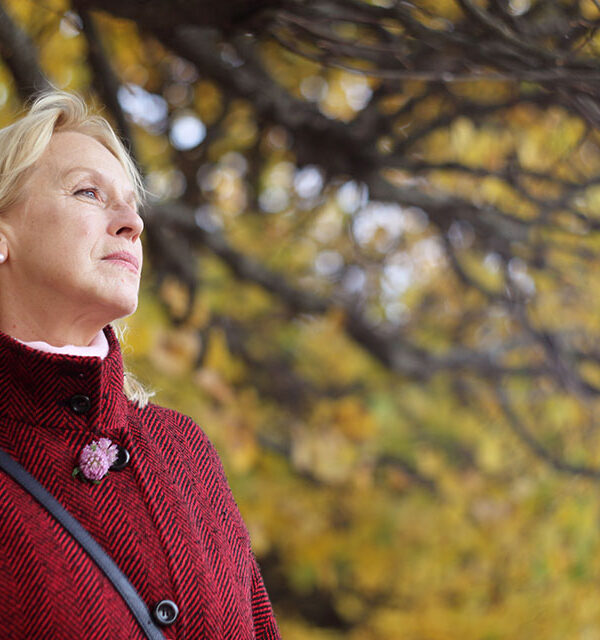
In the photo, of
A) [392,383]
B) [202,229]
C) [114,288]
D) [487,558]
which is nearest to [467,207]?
[202,229]

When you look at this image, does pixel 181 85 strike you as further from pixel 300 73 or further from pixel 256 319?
pixel 256 319

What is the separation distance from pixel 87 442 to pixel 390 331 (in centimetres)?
480

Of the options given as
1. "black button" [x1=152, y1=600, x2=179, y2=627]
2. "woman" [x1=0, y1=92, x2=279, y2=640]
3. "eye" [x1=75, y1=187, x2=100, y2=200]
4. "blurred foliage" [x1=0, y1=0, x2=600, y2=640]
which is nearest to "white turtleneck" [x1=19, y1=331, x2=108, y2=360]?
"woman" [x1=0, y1=92, x2=279, y2=640]

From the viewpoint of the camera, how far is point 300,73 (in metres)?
4.63

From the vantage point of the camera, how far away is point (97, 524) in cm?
151

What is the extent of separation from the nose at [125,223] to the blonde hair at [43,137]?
0.14m

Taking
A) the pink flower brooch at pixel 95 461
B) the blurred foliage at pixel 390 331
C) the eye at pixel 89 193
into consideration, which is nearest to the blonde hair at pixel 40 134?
the eye at pixel 89 193

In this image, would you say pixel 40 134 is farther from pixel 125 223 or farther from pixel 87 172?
pixel 125 223

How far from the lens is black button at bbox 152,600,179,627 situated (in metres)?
1.47

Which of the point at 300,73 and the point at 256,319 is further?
the point at 256,319

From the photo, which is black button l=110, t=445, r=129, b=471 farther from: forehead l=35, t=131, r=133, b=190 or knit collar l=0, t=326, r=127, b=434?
forehead l=35, t=131, r=133, b=190

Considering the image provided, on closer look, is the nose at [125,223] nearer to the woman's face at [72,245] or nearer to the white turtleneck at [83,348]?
the woman's face at [72,245]

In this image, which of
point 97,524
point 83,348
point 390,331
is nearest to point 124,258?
point 83,348

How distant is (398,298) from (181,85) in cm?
346
